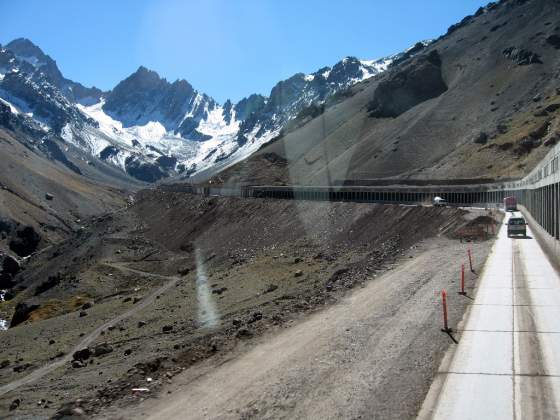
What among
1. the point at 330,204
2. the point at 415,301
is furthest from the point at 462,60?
the point at 415,301

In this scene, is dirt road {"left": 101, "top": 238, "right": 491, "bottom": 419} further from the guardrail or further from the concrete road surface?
the guardrail

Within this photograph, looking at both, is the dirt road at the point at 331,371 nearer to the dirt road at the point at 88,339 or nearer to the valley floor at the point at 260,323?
the valley floor at the point at 260,323

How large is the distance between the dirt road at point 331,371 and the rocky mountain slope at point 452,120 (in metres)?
78.7

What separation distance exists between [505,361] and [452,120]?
132 m

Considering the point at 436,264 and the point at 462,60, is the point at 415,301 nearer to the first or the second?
the point at 436,264

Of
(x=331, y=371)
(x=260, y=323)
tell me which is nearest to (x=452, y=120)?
(x=260, y=323)

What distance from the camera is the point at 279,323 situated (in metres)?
20.9

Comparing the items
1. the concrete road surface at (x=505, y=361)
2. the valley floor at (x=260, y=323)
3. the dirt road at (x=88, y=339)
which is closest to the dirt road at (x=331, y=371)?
the valley floor at (x=260, y=323)

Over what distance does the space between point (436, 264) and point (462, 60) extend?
157724 mm

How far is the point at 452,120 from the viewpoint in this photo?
139625mm

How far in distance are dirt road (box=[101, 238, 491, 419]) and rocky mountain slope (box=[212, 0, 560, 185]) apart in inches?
3100

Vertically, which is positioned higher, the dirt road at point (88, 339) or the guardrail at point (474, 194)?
the guardrail at point (474, 194)

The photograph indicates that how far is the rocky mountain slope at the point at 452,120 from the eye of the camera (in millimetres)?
110000

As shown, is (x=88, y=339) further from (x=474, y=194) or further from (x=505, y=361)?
(x=474, y=194)
